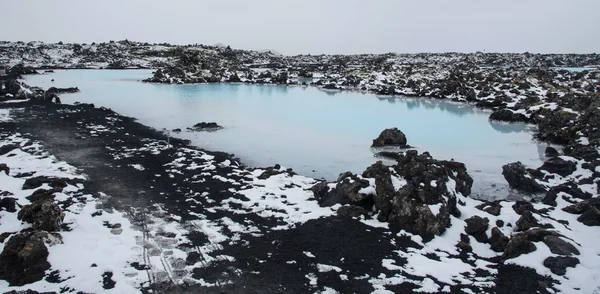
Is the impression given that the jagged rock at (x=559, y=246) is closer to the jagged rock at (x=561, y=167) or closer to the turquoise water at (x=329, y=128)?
the turquoise water at (x=329, y=128)

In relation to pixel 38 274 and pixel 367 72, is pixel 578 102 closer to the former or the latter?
pixel 38 274

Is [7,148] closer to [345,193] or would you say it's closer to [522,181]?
[345,193]

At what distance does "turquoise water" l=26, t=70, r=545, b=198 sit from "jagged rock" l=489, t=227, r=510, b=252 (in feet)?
12.1

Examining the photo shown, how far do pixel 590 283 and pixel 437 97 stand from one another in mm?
33978

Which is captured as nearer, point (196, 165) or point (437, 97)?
point (196, 165)

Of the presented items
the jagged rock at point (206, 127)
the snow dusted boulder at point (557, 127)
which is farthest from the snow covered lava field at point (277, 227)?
the jagged rock at point (206, 127)

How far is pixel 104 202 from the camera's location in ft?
32.3

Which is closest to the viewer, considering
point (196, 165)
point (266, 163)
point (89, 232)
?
point (89, 232)

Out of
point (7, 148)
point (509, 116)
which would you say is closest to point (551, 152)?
point (509, 116)

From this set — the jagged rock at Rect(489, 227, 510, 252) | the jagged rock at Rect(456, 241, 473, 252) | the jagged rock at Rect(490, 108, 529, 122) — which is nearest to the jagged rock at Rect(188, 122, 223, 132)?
the jagged rock at Rect(456, 241, 473, 252)

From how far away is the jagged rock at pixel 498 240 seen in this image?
805 cm

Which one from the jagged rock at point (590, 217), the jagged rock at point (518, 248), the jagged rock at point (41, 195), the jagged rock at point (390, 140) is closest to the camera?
the jagged rock at point (518, 248)

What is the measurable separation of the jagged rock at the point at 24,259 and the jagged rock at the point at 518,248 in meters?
9.30

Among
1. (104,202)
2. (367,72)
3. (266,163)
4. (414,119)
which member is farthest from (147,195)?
(367,72)
